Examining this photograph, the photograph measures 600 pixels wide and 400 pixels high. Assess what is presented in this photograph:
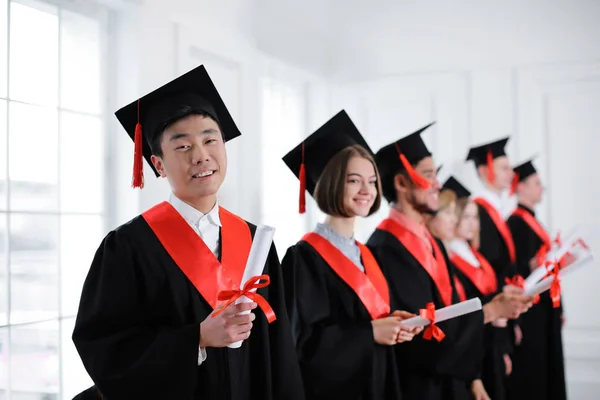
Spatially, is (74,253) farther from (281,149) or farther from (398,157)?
(281,149)

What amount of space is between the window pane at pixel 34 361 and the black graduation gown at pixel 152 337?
2.97 ft

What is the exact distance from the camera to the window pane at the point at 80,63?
305 cm

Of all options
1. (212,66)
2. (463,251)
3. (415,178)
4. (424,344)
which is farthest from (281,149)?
(424,344)

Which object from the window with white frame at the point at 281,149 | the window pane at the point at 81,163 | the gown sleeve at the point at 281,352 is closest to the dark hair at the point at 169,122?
the gown sleeve at the point at 281,352

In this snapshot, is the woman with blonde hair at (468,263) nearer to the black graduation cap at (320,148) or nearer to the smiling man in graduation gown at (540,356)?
the smiling man in graduation gown at (540,356)

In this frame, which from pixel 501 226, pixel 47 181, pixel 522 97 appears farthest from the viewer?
pixel 522 97

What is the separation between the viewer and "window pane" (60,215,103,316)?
9.92 ft

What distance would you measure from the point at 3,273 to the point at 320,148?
133 cm

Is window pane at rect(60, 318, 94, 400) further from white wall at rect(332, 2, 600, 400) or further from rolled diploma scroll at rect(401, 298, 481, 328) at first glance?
white wall at rect(332, 2, 600, 400)

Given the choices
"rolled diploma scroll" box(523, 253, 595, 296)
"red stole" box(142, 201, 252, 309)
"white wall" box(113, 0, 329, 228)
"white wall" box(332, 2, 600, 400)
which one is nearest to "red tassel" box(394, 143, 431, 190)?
"rolled diploma scroll" box(523, 253, 595, 296)

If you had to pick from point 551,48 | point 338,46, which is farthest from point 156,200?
point 551,48

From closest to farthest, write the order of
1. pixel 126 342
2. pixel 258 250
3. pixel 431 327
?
pixel 258 250
pixel 126 342
pixel 431 327

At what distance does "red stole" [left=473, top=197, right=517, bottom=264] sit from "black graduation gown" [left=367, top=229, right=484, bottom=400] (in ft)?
5.34

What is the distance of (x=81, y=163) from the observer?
10.3 ft
